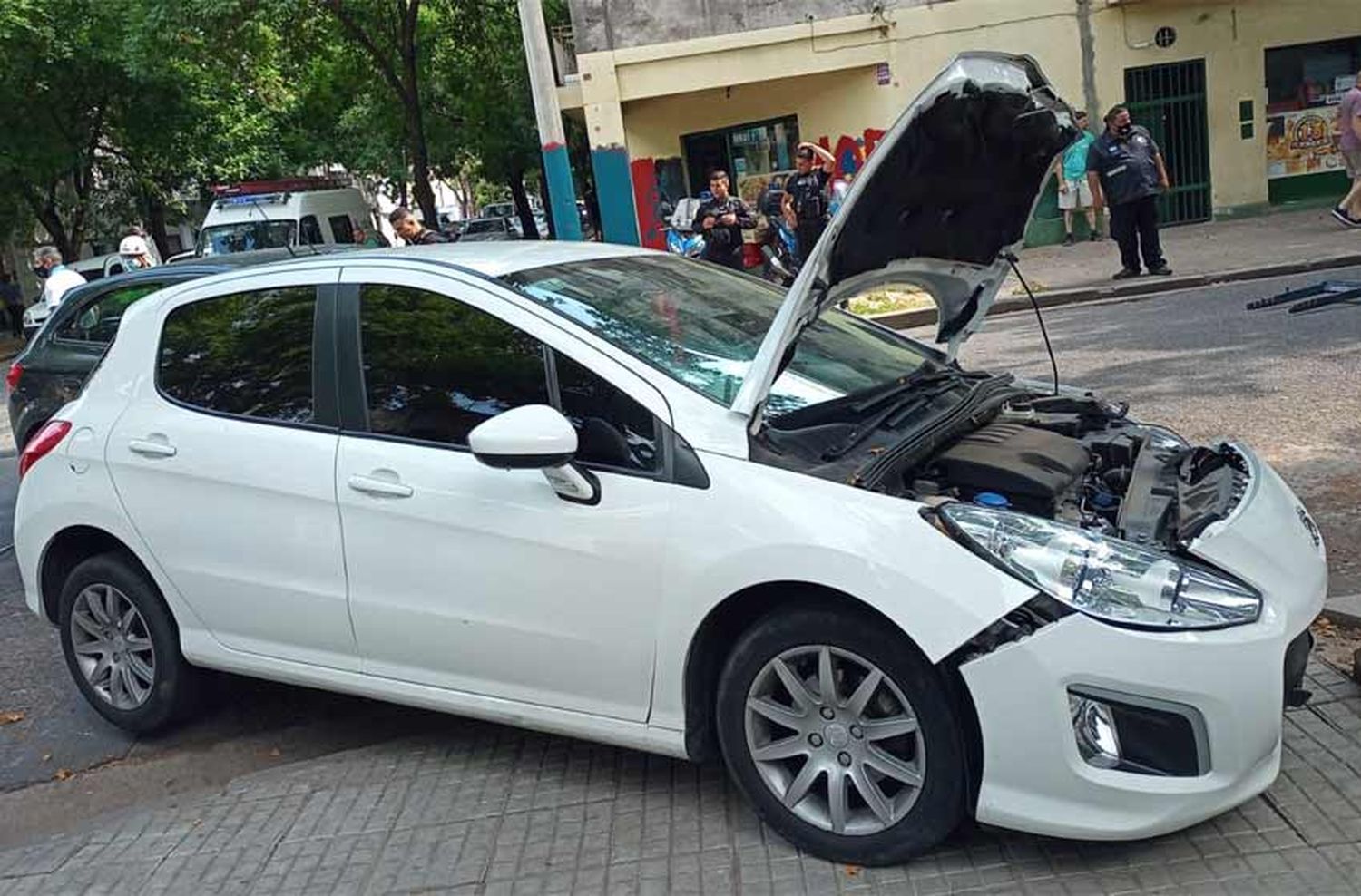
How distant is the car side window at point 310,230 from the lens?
837 inches

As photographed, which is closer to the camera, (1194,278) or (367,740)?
(367,740)

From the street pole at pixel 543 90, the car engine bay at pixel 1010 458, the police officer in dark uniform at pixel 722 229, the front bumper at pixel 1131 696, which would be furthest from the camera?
the street pole at pixel 543 90

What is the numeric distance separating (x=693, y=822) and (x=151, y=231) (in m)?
34.7

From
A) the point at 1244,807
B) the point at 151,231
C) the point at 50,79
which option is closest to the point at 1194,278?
the point at 1244,807

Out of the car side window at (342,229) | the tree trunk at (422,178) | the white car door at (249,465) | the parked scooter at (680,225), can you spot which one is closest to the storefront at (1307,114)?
the parked scooter at (680,225)

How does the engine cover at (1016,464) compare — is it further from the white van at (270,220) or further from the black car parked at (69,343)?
the white van at (270,220)

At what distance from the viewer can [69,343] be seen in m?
7.74

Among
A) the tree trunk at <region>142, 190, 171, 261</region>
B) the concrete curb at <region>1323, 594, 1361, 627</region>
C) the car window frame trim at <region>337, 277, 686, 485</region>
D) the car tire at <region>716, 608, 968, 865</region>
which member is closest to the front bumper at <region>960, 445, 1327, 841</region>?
the car tire at <region>716, 608, 968, 865</region>

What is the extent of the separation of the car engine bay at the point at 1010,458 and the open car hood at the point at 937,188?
11.2 inches

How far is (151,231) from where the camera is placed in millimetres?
34000

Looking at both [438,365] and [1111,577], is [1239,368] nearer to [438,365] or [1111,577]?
[1111,577]

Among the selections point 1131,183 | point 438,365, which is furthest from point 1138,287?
point 438,365

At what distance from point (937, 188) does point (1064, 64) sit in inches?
646

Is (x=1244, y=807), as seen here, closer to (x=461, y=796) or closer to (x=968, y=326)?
(x=968, y=326)
